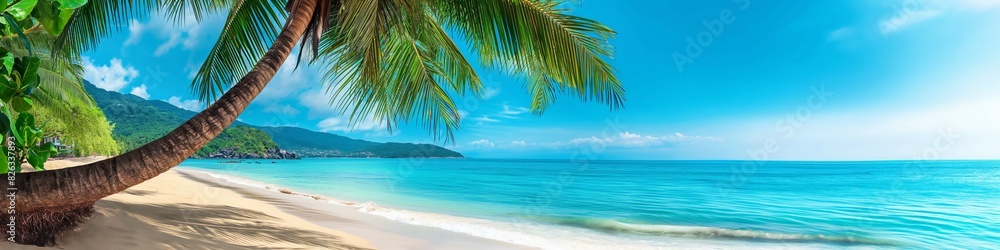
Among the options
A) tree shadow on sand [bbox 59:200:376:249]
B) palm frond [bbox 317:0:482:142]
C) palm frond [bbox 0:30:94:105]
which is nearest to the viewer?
tree shadow on sand [bbox 59:200:376:249]

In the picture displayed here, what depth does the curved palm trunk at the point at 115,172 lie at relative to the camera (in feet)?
6.23

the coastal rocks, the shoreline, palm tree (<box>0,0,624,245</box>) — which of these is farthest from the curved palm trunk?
the coastal rocks

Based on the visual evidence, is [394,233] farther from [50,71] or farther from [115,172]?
[50,71]

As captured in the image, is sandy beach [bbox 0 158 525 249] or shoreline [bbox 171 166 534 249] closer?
sandy beach [bbox 0 158 525 249]

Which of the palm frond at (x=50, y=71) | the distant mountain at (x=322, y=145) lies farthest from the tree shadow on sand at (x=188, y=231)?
the distant mountain at (x=322, y=145)

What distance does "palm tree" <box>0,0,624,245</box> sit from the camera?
211 centimetres

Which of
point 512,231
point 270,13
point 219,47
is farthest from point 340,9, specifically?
point 512,231

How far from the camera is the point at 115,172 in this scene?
80.0 inches

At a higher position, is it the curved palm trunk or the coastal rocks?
the coastal rocks

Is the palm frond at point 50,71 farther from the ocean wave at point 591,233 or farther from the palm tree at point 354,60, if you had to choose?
the ocean wave at point 591,233

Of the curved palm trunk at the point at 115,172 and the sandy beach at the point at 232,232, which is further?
the sandy beach at the point at 232,232

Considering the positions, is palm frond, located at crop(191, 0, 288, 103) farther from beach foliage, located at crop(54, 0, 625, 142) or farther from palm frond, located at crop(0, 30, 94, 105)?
palm frond, located at crop(0, 30, 94, 105)

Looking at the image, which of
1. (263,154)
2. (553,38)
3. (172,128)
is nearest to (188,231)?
(553,38)

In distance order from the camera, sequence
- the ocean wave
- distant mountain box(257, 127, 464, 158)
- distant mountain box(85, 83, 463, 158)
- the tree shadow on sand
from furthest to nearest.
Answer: distant mountain box(257, 127, 464, 158)
distant mountain box(85, 83, 463, 158)
the ocean wave
the tree shadow on sand
